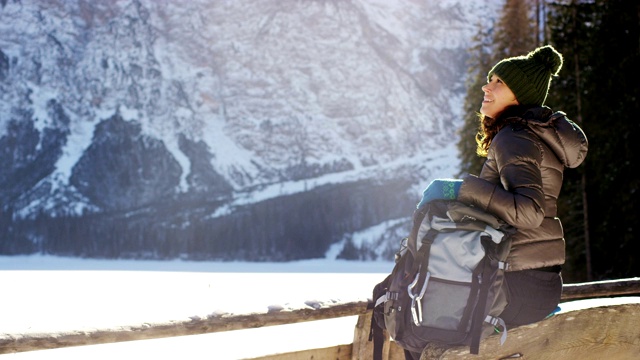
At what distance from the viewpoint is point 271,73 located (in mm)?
191750

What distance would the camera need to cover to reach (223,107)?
189 meters

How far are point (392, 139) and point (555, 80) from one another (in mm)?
153623

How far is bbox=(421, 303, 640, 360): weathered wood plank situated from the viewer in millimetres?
2666

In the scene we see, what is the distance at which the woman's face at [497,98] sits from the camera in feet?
9.42

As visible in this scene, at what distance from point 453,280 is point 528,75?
985 millimetres

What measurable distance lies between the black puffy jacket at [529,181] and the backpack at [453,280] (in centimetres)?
7

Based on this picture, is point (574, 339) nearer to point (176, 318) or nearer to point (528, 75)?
point (528, 75)

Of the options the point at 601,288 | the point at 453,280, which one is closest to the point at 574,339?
the point at 453,280

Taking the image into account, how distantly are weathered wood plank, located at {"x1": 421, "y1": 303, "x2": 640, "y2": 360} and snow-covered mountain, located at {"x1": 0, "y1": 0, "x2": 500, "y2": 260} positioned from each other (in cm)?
13003

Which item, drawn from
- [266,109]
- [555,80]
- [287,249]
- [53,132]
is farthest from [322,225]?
[555,80]

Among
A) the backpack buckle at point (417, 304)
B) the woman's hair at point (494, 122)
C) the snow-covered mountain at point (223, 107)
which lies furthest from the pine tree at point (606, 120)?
the snow-covered mountain at point (223, 107)

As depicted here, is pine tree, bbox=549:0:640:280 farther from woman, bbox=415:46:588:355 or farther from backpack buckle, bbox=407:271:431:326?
backpack buckle, bbox=407:271:431:326

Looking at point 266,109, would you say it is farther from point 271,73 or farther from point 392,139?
point 392,139

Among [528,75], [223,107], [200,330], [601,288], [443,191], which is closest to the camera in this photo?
[443,191]
